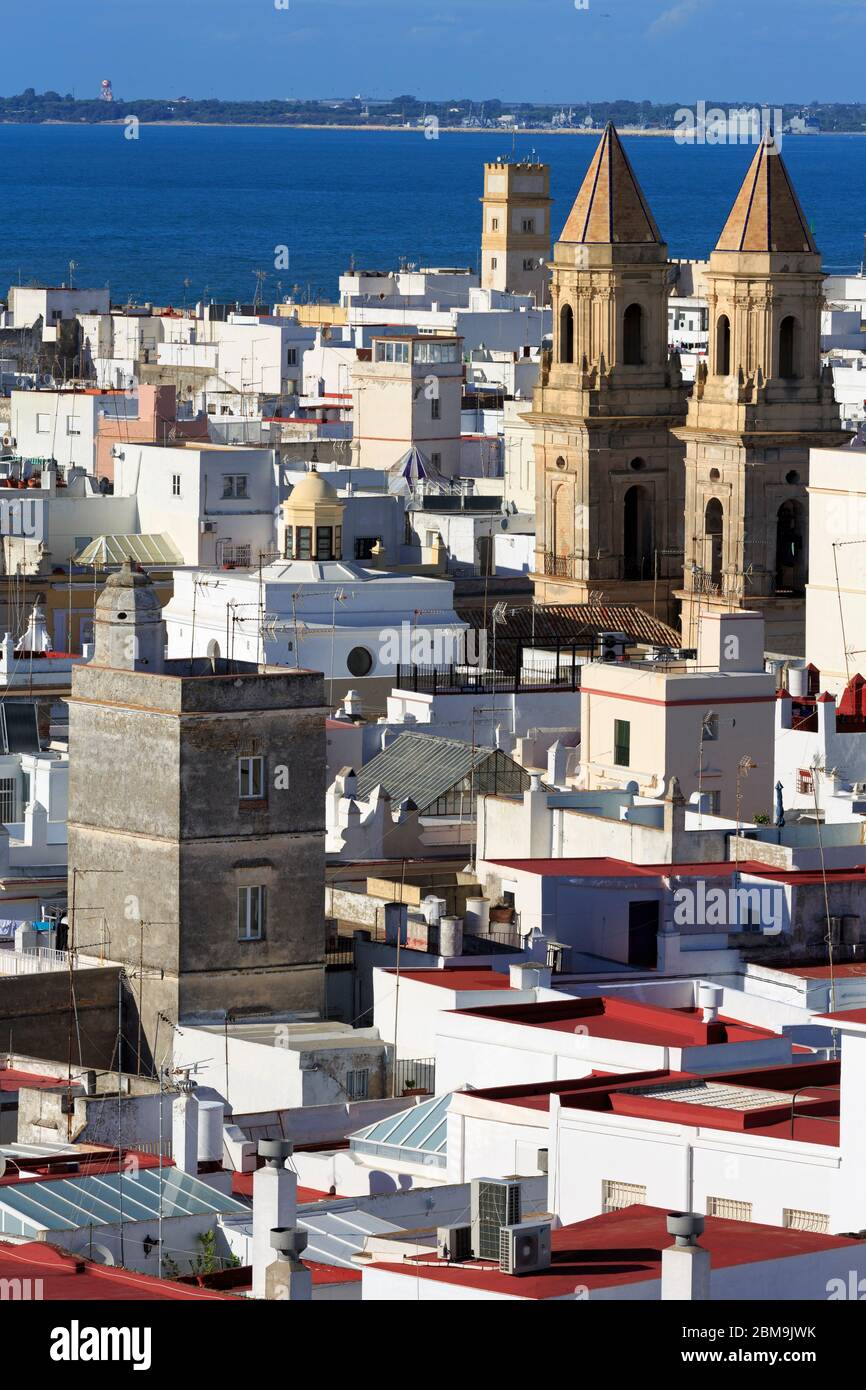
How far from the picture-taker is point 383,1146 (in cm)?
2689

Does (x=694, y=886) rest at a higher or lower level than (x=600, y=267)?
lower

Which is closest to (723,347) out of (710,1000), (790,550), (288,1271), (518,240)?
(790,550)

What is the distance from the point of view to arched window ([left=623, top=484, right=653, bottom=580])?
185 feet

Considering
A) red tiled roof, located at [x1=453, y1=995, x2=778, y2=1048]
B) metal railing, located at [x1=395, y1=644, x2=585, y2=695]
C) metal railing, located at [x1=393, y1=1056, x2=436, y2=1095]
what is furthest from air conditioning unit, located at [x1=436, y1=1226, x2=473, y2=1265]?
metal railing, located at [x1=395, y1=644, x2=585, y2=695]

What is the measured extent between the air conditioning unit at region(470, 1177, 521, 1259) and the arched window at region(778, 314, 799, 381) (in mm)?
33317

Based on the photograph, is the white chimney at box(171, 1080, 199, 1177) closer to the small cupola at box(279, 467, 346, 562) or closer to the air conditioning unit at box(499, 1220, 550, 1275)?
the air conditioning unit at box(499, 1220, 550, 1275)

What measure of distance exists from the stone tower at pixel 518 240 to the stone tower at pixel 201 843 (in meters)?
86.8

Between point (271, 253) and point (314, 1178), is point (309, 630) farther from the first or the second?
point (271, 253)

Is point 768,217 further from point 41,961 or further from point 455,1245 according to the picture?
point 455,1245

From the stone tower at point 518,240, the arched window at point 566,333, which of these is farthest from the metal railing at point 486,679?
the stone tower at point 518,240
